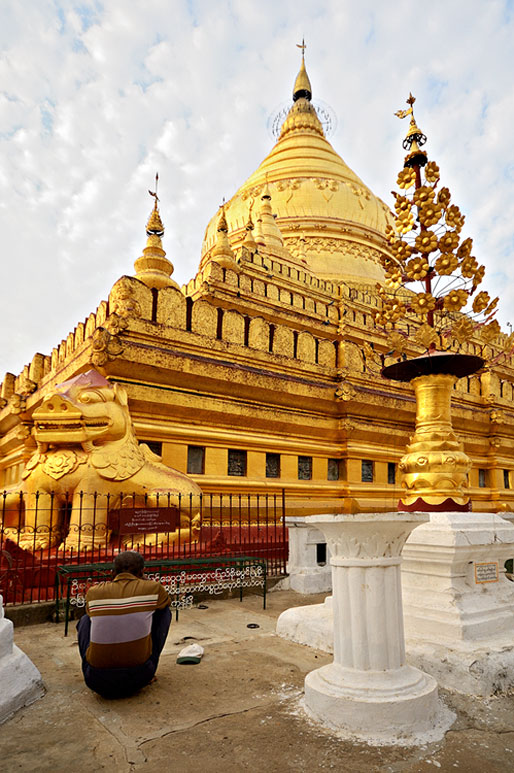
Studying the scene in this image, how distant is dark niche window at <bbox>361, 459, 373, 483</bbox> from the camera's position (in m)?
13.6

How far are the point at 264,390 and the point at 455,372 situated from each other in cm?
516

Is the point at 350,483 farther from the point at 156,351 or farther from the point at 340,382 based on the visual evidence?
the point at 156,351

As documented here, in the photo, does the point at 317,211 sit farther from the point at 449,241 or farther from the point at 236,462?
the point at 449,241

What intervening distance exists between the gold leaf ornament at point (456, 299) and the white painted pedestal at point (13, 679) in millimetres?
6567

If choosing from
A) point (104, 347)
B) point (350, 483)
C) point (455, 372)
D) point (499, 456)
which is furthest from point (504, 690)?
point (499, 456)

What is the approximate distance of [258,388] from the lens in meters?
11.6

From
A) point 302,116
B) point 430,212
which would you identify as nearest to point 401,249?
point 430,212

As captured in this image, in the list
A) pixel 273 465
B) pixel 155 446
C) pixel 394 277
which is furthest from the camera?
pixel 273 465

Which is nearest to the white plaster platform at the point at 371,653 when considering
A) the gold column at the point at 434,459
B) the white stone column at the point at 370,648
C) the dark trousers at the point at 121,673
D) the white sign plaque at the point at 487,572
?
the white stone column at the point at 370,648

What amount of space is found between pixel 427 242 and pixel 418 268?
0.40 metres

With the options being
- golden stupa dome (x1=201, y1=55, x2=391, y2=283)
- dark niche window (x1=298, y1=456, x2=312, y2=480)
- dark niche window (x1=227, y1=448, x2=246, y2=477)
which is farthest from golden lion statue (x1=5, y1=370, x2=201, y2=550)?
golden stupa dome (x1=201, y1=55, x2=391, y2=283)

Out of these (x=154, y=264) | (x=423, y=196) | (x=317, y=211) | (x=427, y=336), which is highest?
(x=317, y=211)

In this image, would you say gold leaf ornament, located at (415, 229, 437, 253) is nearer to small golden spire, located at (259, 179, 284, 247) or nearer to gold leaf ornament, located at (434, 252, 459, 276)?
gold leaf ornament, located at (434, 252, 459, 276)

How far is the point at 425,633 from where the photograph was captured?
4.90 metres
